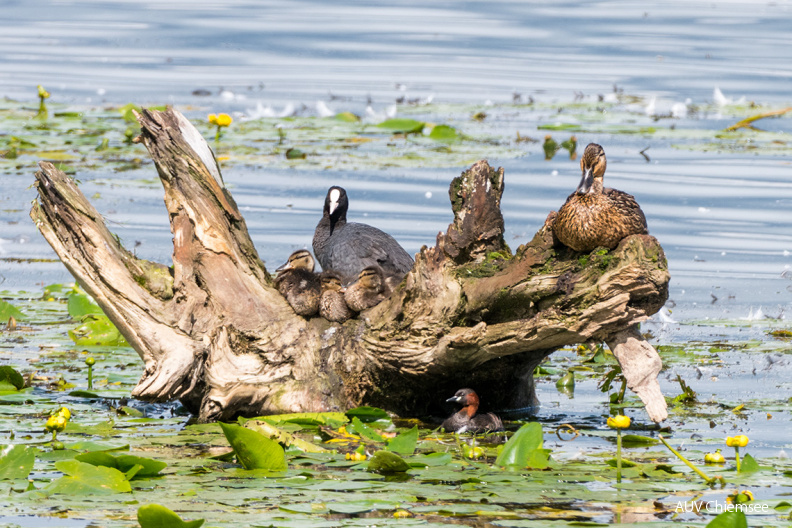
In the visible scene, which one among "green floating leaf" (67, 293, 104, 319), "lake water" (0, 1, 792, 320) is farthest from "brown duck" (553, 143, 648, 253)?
"green floating leaf" (67, 293, 104, 319)

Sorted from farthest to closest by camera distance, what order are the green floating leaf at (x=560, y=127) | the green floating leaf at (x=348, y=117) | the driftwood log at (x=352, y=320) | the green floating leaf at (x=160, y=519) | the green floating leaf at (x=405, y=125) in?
1. the green floating leaf at (x=348, y=117)
2. the green floating leaf at (x=405, y=125)
3. the green floating leaf at (x=560, y=127)
4. the driftwood log at (x=352, y=320)
5. the green floating leaf at (x=160, y=519)

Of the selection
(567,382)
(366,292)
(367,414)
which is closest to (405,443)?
(367,414)

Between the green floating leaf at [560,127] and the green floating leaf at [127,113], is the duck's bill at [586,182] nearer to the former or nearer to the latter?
the green floating leaf at [560,127]

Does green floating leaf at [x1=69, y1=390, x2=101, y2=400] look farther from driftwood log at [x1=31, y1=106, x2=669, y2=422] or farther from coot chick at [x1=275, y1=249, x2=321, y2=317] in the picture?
coot chick at [x1=275, y1=249, x2=321, y2=317]

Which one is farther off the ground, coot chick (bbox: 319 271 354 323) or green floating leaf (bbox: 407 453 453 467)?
coot chick (bbox: 319 271 354 323)

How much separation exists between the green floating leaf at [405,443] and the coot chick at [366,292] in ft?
4.75

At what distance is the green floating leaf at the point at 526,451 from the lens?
5.98 m

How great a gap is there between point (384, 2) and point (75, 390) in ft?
87.6

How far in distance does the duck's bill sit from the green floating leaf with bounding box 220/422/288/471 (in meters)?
2.26

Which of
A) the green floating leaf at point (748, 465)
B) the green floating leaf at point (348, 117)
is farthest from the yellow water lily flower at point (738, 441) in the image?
the green floating leaf at point (348, 117)

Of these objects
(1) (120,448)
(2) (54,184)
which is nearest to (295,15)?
(2) (54,184)

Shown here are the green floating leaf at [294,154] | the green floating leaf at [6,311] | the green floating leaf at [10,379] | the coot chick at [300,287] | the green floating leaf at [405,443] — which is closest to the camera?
the green floating leaf at [405,443]

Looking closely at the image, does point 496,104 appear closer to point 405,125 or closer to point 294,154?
point 405,125

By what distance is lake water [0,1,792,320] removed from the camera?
12461mm
